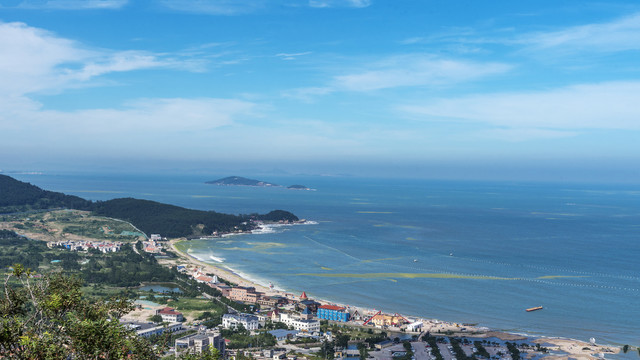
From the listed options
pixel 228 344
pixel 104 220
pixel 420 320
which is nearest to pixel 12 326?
pixel 228 344

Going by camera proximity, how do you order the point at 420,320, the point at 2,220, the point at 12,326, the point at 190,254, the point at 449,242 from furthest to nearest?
the point at 2,220 → the point at 449,242 → the point at 190,254 → the point at 420,320 → the point at 12,326

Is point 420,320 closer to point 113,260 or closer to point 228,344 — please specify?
point 228,344

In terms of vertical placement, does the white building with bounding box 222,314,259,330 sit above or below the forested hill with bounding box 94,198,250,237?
below

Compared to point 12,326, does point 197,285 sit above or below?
below

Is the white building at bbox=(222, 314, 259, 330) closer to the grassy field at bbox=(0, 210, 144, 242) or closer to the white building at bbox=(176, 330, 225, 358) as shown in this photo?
the white building at bbox=(176, 330, 225, 358)

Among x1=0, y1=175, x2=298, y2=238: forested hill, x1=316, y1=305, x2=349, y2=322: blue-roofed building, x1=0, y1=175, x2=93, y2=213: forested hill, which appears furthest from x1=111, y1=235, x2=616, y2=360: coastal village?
x1=0, y1=175, x2=93, y2=213: forested hill

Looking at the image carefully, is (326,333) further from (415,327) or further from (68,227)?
(68,227)

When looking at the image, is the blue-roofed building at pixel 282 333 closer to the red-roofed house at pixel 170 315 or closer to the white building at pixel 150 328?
the white building at pixel 150 328
